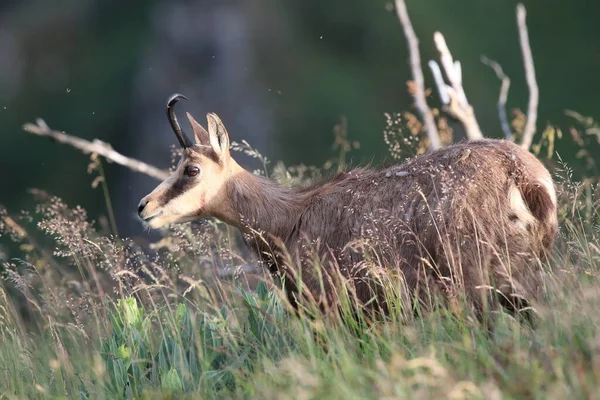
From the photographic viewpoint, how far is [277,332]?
216 inches

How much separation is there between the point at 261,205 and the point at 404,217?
123cm

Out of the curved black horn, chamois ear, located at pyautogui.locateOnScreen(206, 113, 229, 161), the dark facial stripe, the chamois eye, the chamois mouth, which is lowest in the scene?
the chamois mouth

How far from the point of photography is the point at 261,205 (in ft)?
22.7

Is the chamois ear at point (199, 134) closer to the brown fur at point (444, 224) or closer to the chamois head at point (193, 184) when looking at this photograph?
the chamois head at point (193, 184)

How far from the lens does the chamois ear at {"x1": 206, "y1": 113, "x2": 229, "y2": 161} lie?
6906 mm

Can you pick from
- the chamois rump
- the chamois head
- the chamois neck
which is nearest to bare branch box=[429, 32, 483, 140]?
the chamois rump

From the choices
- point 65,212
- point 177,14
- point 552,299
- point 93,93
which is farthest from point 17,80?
point 552,299

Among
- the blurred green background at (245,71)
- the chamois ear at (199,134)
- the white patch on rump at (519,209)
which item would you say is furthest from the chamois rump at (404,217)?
the blurred green background at (245,71)

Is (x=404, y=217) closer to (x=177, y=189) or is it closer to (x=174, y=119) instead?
(x=177, y=189)

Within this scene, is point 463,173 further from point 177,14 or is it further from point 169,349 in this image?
point 177,14

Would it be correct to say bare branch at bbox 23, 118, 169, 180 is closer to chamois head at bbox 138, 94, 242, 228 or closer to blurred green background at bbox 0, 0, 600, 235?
chamois head at bbox 138, 94, 242, 228

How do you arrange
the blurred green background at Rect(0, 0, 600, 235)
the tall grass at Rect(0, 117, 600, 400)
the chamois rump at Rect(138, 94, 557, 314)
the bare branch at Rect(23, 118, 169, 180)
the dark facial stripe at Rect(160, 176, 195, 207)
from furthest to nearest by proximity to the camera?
the blurred green background at Rect(0, 0, 600, 235) < the bare branch at Rect(23, 118, 169, 180) < the dark facial stripe at Rect(160, 176, 195, 207) < the chamois rump at Rect(138, 94, 557, 314) < the tall grass at Rect(0, 117, 600, 400)

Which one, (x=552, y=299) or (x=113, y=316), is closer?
(x=552, y=299)

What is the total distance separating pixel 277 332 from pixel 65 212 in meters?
3.25
